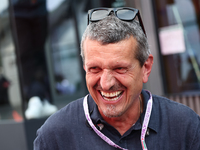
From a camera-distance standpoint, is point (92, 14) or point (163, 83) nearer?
point (92, 14)

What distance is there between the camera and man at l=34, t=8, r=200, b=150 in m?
1.69

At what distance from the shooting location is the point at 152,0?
4.66 m

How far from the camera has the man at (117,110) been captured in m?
1.69

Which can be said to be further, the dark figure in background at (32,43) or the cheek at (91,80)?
the dark figure in background at (32,43)

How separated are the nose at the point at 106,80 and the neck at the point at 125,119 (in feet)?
0.97

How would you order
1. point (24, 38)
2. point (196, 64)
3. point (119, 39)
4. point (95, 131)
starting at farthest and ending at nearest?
1. point (24, 38)
2. point (196, 64)
3. point (95, 131)
4. point (119, 39)

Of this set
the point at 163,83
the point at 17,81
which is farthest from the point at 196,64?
the point at 17,81

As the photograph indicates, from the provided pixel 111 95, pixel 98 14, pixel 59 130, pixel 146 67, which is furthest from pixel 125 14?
pixel 59 130

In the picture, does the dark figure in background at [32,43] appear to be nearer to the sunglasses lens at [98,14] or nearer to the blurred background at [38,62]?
the blurred background at [38,62]

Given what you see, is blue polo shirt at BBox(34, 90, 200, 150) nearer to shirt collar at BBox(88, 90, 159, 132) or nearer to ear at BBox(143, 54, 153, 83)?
shirt collar at BBox(88, 90, 159, 132)

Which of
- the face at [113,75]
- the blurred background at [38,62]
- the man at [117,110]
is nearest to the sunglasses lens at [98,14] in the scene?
the man at [117,110]

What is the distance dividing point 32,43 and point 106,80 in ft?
12.8

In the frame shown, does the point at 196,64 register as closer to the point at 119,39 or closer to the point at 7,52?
the point at 119,39

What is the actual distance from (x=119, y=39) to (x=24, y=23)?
13.1 feet
